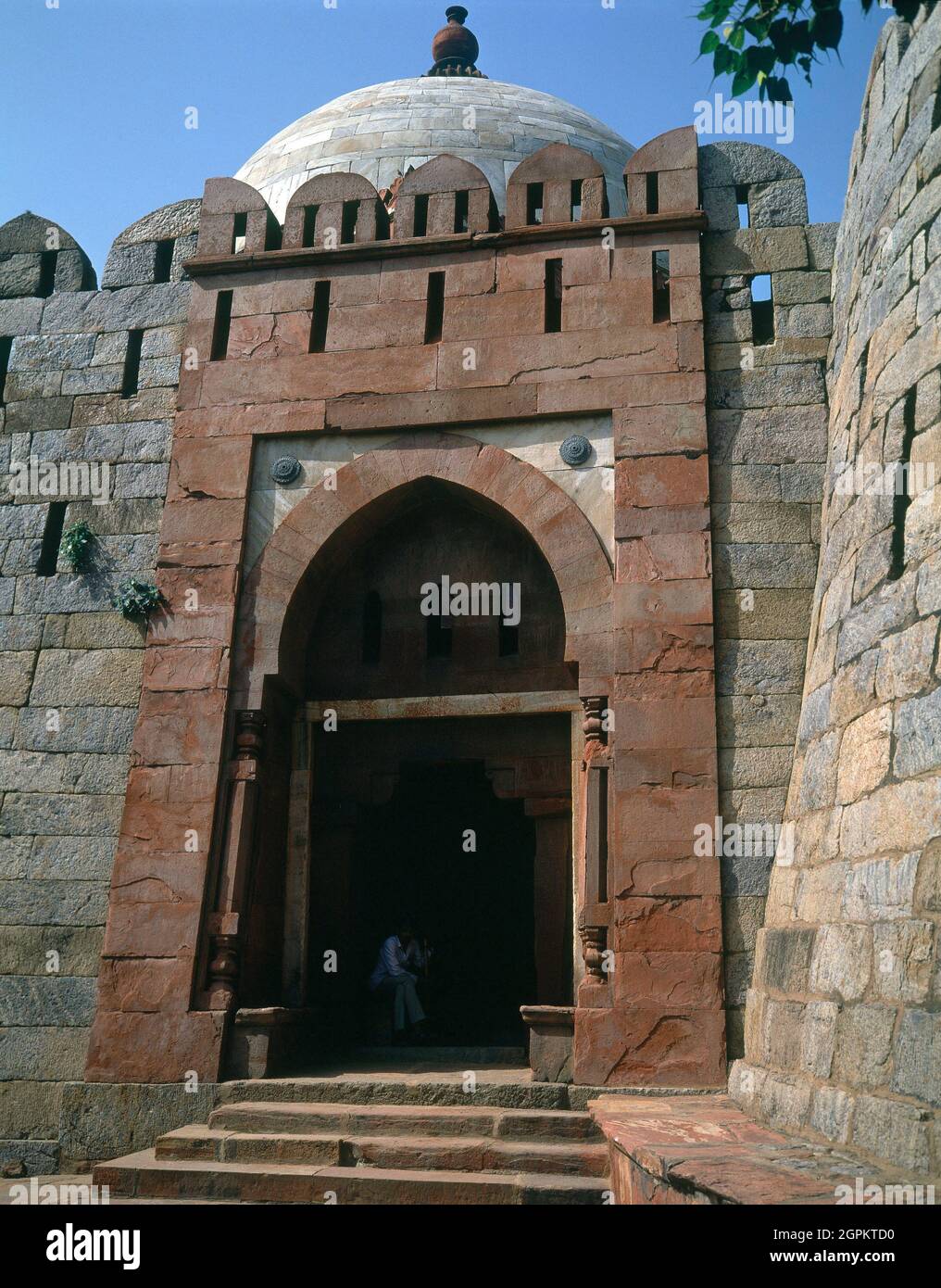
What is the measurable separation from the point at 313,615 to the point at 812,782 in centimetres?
436

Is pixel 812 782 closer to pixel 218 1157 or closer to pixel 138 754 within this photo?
pixel 218 1157

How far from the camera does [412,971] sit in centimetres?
1007

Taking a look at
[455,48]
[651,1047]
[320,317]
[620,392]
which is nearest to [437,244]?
[320,317]

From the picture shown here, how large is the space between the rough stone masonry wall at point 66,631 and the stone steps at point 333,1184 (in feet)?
5.32

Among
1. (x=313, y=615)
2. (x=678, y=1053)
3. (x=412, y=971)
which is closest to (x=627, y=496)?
(x=313, y=615)

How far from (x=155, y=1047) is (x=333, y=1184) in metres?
2.05

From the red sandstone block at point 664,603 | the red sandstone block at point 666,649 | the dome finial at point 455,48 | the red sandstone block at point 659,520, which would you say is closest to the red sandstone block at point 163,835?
the red sandstone block at point 666,649

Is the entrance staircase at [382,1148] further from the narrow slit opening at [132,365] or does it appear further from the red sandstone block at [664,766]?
the narrow slit opening at [132,365]

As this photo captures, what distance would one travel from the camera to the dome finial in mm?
18000

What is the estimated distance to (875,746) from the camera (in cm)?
560

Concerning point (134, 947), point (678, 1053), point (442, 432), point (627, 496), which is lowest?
point (678, 1053)

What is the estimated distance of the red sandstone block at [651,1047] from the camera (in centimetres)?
719

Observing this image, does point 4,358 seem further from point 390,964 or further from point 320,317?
point 390,964
